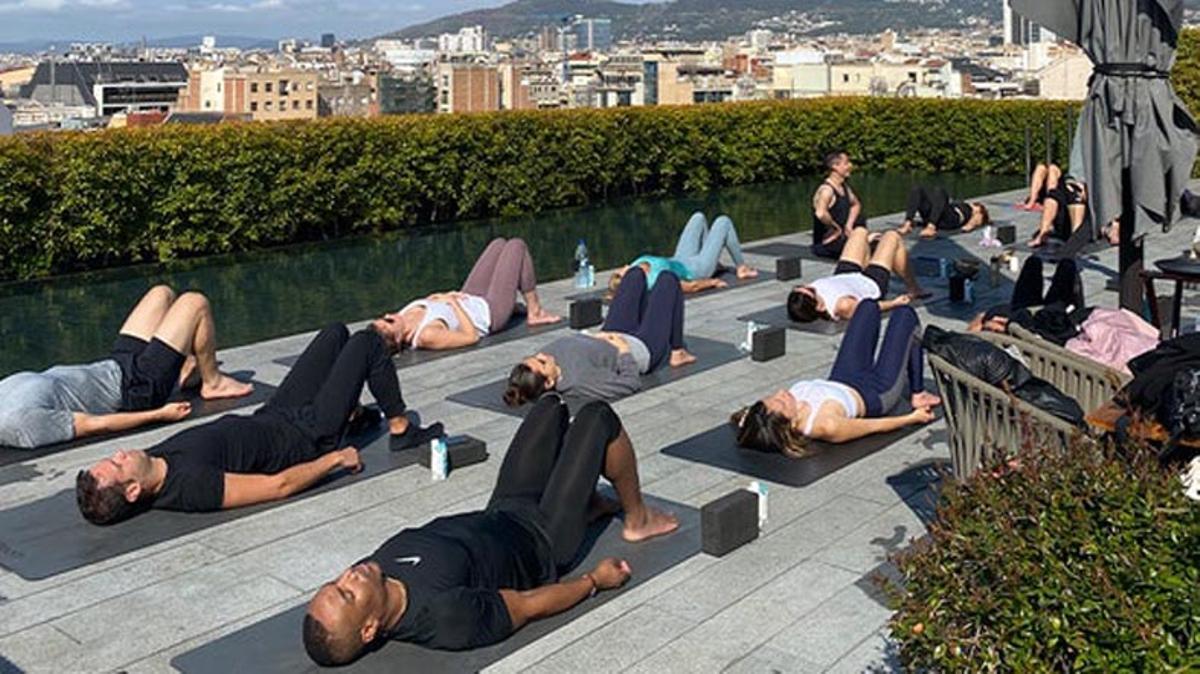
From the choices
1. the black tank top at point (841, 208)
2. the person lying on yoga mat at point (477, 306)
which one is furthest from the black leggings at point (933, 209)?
the person lying on yoga mat at point (477, 306)

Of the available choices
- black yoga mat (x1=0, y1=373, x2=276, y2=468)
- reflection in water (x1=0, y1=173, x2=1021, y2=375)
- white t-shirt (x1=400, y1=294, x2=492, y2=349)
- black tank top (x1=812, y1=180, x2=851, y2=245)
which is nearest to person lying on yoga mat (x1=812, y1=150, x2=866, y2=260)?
black tank top (x1=812, y1=180, x2=851, y2=245)

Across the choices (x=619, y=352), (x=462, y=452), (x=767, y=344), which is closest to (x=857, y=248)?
(x=767, y=344)

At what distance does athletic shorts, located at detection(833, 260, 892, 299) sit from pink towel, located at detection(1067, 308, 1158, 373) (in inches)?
125

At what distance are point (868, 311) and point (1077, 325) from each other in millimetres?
1445

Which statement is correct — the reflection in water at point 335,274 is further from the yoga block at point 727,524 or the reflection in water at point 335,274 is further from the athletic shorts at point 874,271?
the yoga block at point 727,524

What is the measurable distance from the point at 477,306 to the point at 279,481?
11.5 ft

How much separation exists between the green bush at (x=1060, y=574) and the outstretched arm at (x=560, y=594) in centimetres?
163

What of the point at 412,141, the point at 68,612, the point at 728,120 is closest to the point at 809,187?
the point at 728,120

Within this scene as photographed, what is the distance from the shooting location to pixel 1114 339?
629 centimetres

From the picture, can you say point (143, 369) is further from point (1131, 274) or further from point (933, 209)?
point (933, 209)

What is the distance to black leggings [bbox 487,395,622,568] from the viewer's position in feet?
14.7

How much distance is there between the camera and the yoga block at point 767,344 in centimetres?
827

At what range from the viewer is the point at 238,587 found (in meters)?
4.74

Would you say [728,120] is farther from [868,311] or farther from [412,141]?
[868,311]
